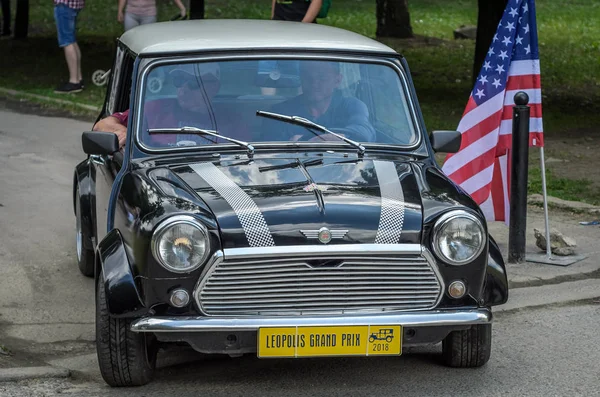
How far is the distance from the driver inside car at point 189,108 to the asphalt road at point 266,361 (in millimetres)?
1152

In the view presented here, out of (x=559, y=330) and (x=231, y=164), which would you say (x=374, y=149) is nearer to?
(x=231, y=164)

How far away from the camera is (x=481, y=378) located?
18.4 feet

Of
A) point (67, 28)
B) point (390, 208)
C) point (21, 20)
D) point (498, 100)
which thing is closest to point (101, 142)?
point (390, 208)

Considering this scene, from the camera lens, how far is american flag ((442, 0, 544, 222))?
26.4 ft

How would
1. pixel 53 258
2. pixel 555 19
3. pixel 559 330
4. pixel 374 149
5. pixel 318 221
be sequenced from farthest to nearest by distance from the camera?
1. pixel 555 19
2. pixel 53 258
3. pixel 559 330
4. pixel 374 149
5. pixel 318 221

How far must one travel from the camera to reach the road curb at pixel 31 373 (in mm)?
5469

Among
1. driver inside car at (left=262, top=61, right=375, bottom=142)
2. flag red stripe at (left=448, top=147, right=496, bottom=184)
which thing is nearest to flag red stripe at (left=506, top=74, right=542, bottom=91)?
flag red stripe at (left=448, top=147, right=496, bottom=184)

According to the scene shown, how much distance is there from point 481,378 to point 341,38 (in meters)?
2.17

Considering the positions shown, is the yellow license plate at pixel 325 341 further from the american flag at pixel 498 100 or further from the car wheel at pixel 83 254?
the american flag at pixel 498 100

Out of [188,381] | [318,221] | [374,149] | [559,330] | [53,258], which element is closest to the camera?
[318,221]

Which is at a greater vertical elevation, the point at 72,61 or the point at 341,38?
the point at 341,38

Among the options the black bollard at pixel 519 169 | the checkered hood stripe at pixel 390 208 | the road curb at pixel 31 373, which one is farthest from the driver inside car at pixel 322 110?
the black bollard at pixel 519 169

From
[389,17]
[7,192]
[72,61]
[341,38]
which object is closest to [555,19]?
[389,17]

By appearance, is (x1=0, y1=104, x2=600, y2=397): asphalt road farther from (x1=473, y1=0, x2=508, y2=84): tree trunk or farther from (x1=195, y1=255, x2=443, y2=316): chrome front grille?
(x1=473, y1=0, x2=508, y2=84): tree trunk
